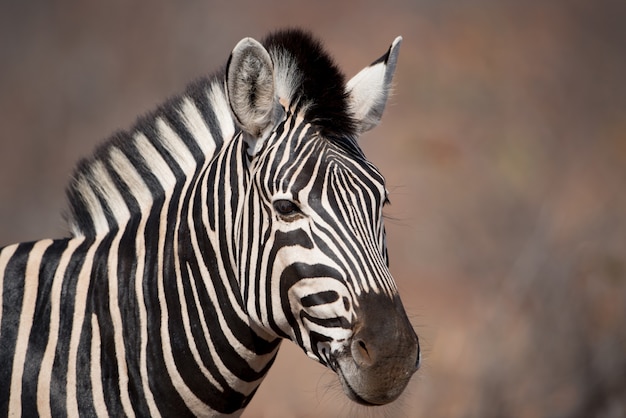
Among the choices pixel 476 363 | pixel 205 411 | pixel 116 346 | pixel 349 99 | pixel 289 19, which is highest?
pixel 289 19

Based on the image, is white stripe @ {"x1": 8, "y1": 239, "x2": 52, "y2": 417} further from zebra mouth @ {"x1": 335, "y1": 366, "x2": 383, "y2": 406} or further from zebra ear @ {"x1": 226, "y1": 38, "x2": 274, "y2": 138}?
zebra mouth @ {"x1": 335, "y1": 366, "x2": 383, "y2": 406}

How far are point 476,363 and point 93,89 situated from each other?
31.0 ft

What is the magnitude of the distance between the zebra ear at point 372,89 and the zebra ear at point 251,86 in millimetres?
561

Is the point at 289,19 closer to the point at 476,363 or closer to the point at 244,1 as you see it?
the point at 244,1

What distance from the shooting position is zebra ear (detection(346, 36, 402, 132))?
4262mm

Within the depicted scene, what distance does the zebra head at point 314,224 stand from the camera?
348 cm

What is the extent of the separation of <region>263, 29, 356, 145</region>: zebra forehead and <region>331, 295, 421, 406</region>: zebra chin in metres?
0.98

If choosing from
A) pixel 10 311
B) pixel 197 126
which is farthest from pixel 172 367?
pixel 197 126

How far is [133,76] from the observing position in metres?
16.1

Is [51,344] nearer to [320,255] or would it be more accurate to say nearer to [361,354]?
[320,255]

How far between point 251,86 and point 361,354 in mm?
Answer: 1413

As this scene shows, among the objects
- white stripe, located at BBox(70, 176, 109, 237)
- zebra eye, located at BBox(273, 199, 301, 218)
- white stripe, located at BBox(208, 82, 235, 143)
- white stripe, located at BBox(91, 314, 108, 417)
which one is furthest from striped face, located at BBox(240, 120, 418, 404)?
white stripe, located at BBox(70, 176, 109, 237)

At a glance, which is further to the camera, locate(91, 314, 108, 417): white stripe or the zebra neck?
the zebra neck

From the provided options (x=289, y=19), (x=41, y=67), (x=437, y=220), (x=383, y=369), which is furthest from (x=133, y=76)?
(x=383, y=369)
